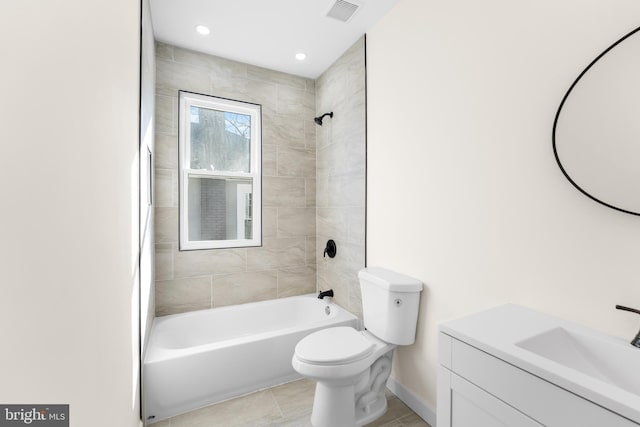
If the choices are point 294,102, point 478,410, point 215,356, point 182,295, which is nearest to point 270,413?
point 215,356

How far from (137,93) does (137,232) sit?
2.33ft

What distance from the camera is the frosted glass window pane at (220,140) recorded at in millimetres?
2580

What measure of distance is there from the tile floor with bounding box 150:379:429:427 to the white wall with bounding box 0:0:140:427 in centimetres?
85

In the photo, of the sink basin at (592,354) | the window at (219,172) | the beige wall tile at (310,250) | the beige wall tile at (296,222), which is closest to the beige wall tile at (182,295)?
the window at (219,172)

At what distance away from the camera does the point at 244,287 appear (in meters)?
2.69

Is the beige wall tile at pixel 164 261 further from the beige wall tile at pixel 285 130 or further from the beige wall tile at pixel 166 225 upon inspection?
the beige wall tile at pixel 285 130

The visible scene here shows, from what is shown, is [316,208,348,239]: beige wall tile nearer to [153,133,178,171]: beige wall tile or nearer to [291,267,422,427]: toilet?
[291,267,422,427]: toilet

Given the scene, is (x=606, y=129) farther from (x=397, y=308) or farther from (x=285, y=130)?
(x=285, y=130)

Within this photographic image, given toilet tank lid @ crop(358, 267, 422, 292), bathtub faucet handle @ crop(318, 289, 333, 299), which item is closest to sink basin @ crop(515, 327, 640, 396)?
toilet tank lid @ crop(358, 267, 422, 292)

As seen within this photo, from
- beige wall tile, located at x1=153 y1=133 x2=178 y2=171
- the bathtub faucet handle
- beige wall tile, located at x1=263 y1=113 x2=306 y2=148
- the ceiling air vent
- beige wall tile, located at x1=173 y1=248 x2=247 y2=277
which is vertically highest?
the ceiling air vent

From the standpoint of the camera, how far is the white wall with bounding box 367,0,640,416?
1015 millimetres

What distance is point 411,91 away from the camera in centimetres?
182

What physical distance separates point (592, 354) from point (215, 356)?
75.2 inches

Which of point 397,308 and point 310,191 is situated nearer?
point 397,308
